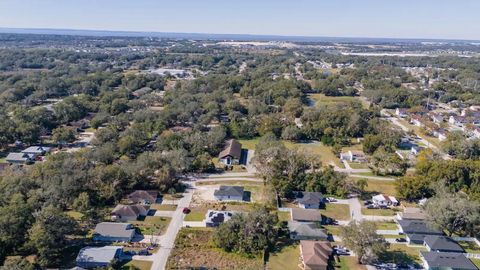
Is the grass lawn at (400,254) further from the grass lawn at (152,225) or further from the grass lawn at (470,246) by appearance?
the grass lawn at (152,225)

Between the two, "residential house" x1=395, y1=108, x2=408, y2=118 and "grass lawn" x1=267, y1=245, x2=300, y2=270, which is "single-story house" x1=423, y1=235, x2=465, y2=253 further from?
"residential house" x1=395, y1=108, x2=408, y2=118

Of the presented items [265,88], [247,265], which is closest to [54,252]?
[247,265]

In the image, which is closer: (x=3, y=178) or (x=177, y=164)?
(x=3, y=178)

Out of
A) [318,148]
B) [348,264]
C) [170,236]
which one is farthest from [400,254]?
[318,148]

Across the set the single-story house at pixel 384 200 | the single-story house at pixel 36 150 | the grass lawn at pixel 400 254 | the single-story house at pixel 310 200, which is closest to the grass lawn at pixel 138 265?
the single-story house at pixel 310 200

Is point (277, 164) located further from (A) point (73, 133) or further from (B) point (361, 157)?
(A) point (73, 133)

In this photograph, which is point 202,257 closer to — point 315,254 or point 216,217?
point 216,217

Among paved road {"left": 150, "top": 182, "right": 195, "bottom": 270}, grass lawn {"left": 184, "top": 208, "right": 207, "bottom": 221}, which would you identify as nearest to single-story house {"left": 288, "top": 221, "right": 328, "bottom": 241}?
grass lawn {"left": 184, "top": 208, "right": 207, "bottom": 221}

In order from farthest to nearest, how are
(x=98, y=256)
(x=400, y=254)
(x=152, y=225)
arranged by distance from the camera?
(x=152, y=225)
(x=400, y=254)
(x=98, y=256)
